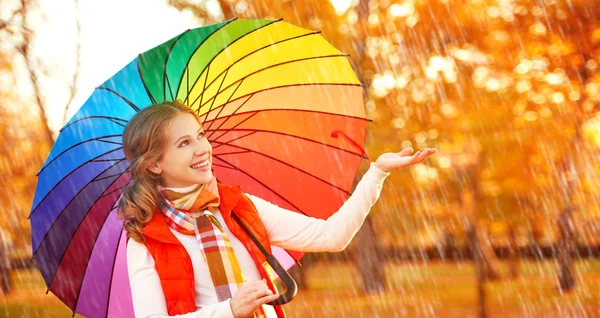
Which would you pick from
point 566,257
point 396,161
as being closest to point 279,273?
point 396,161

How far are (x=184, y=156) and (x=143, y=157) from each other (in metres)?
0.16

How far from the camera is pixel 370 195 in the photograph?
2.75m

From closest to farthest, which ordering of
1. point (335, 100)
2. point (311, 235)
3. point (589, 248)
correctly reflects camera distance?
point (311, 235) < point (335, 100) < point (589, 248)

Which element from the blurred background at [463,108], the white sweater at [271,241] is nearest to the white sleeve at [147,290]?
the white sweater at [271,241]

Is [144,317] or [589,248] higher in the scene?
[144,317]

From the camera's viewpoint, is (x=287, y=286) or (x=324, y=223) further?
(x=324, y=223)

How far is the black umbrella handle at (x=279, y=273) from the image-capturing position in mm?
2463

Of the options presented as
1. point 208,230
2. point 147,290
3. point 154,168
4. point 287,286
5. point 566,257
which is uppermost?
point 154,168

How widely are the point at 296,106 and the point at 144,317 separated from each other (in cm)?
145

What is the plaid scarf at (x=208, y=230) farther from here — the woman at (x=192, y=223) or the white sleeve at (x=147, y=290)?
the white sleeve at (x=147, y=290)

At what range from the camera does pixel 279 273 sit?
2611mm

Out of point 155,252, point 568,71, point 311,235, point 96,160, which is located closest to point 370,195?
point 311,235

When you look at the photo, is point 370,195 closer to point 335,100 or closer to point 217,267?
point 217,267

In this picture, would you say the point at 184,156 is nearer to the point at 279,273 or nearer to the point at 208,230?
the point at 208,230
